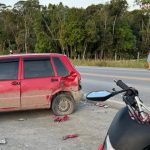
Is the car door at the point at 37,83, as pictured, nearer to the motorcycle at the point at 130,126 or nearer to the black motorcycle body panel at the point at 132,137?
the motorcycle at the point at 130,126

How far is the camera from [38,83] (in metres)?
9.03

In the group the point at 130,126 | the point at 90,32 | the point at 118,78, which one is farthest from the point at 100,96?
the point at 90,32

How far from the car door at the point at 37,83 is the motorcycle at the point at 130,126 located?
6025mm

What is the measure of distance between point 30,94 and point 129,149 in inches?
249

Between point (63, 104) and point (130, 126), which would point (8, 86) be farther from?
point (130, 126)

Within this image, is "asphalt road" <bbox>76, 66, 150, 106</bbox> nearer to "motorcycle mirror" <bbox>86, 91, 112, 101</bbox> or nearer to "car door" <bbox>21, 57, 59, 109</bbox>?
"car door" <bbox>21, 57, 59, 109</bbox>

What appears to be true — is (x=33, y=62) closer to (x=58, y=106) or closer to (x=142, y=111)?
(x=58, y=106)

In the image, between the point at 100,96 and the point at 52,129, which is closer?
the point at 100,96

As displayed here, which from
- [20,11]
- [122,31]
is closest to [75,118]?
[122,31]

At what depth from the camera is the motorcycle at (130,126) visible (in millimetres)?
2834

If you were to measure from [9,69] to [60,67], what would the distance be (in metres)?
1.22

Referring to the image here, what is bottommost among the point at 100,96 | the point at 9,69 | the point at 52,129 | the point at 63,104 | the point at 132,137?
the point at 52,129

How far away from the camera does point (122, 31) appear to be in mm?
69375

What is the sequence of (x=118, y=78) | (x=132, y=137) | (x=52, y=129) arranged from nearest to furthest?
(x=132, y=137) < (x=52, y=129) < (x=118, y=78)
